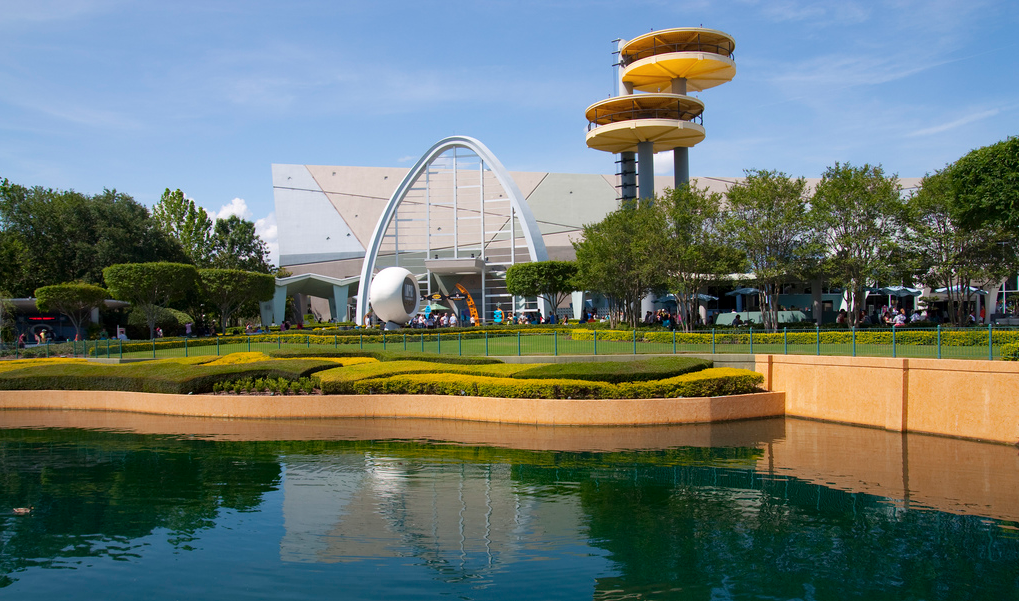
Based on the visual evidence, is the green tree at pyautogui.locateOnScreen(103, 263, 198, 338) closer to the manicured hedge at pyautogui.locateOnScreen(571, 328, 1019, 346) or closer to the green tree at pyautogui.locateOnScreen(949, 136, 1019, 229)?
the manicured hedge at pyautogui.locateOnScreen(571, 328, 1019, 346)

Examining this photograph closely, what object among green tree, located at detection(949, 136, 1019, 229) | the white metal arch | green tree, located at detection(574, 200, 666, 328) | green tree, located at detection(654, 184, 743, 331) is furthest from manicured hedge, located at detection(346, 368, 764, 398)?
the white metal arch

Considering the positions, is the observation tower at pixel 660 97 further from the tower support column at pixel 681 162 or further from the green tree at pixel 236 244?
the green tree at pixel 236 244

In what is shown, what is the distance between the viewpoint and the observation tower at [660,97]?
45.2 m

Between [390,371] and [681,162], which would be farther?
[681,162]

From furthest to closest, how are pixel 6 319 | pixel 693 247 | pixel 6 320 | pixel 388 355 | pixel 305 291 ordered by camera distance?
1. pixel 305 291
2. pixel 6 319
3. pixel 6 320
4. pixel 693 247
5. pixel 388 355

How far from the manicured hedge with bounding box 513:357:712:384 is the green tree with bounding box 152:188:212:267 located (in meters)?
54.6

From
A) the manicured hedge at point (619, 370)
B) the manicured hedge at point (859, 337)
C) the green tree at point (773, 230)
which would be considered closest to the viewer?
the manicured hedge at point (619, 370)

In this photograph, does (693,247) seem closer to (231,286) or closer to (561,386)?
(561,386)

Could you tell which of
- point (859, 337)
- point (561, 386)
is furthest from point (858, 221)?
point (561, 386)

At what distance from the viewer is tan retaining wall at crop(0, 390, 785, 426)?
54.9ft

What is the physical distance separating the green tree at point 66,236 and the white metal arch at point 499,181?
51.1 feet

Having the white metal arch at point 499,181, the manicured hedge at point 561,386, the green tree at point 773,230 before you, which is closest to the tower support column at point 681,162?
the white metal arch at point 499,181

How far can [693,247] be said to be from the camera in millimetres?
29906

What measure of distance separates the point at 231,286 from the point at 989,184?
36.4 meters
